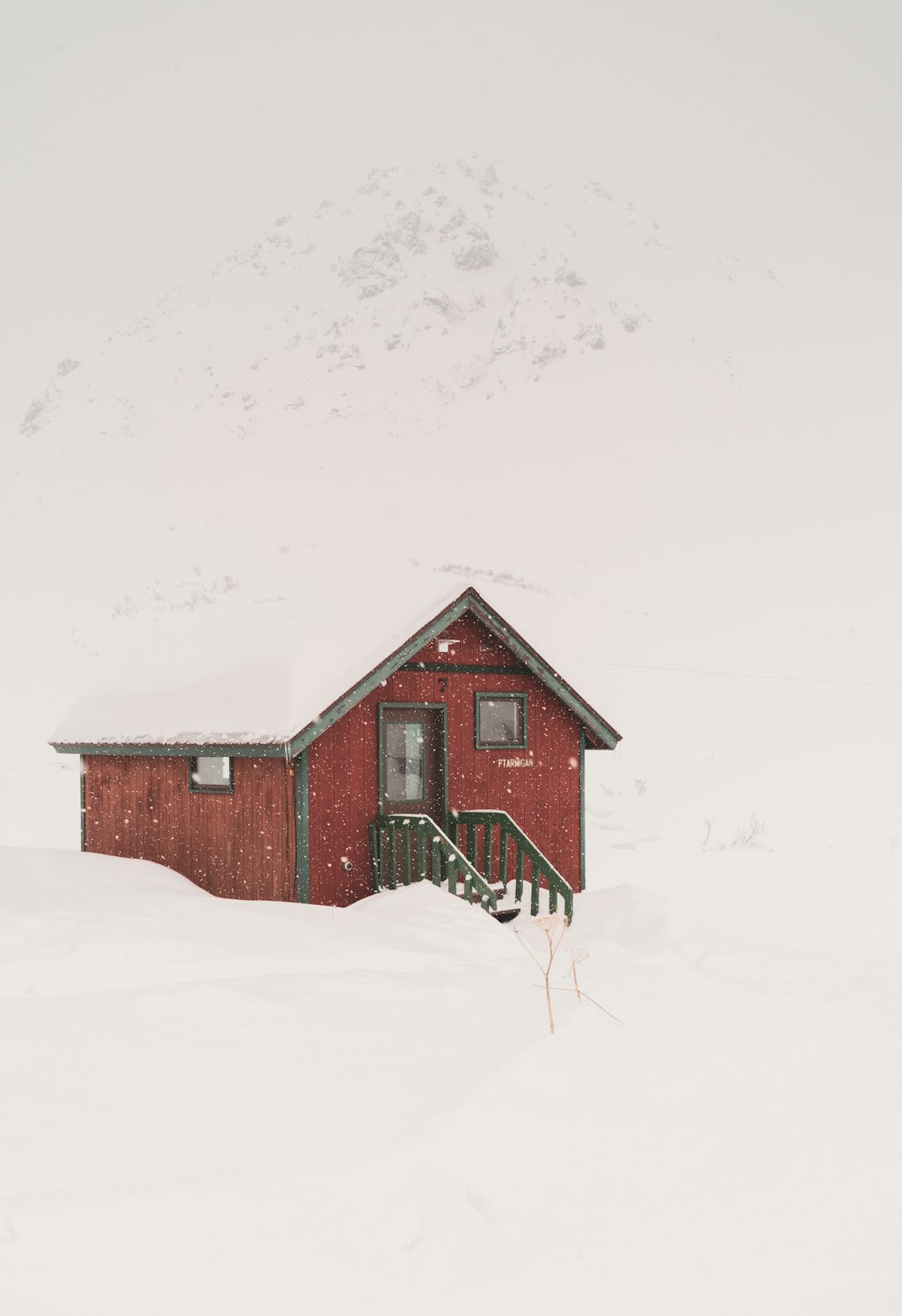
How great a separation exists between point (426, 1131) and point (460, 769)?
9.31 meters

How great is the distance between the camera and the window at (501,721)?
13.9 m

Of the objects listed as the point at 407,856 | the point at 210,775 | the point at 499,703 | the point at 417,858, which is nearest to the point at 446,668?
the point at 499,703

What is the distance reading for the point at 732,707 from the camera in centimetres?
3164

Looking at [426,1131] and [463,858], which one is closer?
[426,1131]

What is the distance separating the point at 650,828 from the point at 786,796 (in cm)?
484

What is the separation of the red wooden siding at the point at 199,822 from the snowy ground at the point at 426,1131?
129 inches

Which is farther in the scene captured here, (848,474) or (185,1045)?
(848,474)

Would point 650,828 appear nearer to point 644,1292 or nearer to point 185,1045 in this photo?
point 185,1045

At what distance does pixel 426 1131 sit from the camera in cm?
430

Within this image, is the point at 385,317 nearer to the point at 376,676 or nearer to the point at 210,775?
the point at 210,775

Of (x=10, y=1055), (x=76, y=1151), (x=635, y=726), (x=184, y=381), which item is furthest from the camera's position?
(x=184, y=381)

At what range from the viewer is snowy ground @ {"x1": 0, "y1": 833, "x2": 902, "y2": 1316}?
3.41 meters

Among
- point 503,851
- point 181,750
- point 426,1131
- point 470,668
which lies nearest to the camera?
point 426,1131

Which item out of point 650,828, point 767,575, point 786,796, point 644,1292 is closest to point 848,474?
point 767,575
